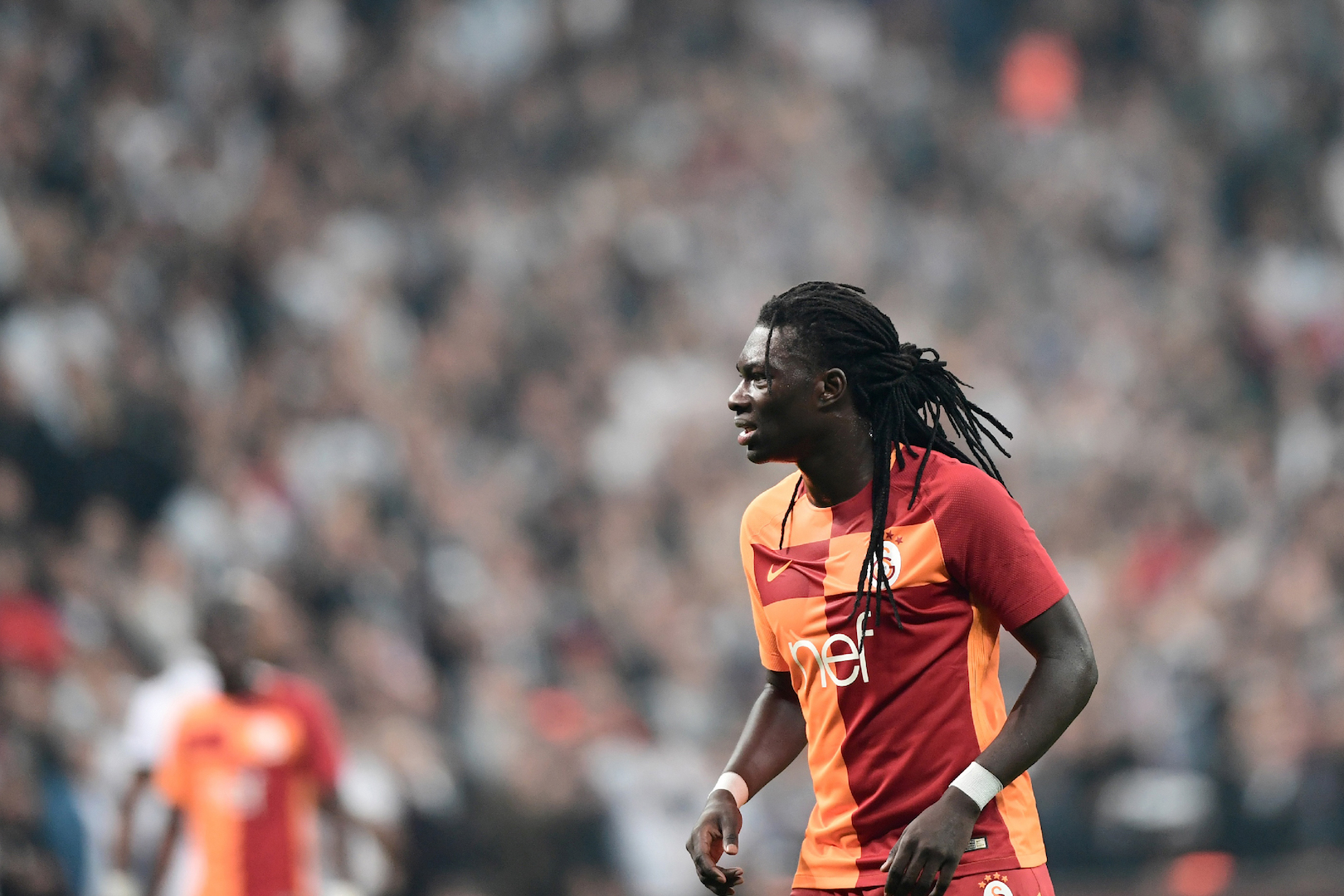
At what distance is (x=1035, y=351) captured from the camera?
1468cm

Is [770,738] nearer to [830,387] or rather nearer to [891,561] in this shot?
[891,561]

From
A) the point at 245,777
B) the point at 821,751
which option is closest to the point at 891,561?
the point at 821,751

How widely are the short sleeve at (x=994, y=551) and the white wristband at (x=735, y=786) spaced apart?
77 cm

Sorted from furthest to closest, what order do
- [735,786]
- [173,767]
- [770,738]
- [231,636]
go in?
[173,767], [231,636], [770,738], [735,786]

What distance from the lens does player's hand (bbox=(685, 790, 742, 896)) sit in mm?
3512

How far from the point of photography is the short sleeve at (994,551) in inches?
133

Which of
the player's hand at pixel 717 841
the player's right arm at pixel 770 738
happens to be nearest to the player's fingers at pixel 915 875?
the player's hand at pixel 717 841

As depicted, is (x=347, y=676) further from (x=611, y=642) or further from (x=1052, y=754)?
(x=1052, y=754)

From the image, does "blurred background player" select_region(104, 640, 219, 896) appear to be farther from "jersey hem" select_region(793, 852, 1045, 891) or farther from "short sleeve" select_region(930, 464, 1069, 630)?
"short sleeve" select_region(930, 464, 1069, 630)

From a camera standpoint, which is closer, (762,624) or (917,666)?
(917,666)

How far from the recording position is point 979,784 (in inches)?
129

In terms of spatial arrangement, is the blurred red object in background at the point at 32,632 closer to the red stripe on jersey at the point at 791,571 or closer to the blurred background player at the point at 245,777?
the blurred background player at the point at 245,777

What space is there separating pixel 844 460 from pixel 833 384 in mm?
178

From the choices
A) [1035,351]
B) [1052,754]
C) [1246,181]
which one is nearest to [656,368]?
[1035,351]
